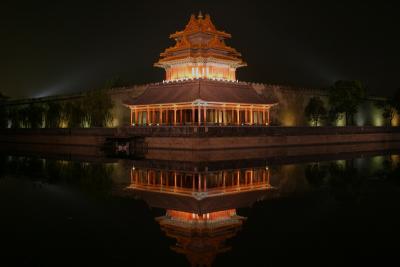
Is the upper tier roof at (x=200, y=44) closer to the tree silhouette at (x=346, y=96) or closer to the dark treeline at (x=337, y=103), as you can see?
the dark treeline at (x=337, y=103)

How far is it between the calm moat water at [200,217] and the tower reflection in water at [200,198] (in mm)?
30

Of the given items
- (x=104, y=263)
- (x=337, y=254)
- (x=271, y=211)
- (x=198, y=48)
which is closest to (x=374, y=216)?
(x=271, y=211)

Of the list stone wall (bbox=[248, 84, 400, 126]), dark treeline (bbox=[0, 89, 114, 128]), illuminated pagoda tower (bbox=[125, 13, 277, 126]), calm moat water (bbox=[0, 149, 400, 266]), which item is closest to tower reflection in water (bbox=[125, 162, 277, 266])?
calm moat water (bbox=[0, 149, 400, 266])

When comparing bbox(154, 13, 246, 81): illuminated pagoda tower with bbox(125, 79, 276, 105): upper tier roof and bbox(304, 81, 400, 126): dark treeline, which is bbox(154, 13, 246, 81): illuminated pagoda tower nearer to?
bbox(125, 79, 276, 105): upper tier roof

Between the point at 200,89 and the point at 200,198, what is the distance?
23.1 metres

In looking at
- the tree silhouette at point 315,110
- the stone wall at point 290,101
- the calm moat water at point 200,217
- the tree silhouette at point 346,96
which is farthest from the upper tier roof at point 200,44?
the calm moat water at point 200,217

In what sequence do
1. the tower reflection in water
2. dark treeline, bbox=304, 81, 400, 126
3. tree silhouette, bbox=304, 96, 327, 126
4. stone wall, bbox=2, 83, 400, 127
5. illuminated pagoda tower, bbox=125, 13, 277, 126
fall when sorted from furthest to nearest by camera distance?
dark treeline, bbox=304, 81, 400, 126, tree silhouette, bbox=304, 96, 327, 126, stone wall, bbox=2, 83, 400, 127, illuminated pagoda tower, bbox=125, 13, 277, 126, the tower reflection in water

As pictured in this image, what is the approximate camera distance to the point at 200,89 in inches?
1457

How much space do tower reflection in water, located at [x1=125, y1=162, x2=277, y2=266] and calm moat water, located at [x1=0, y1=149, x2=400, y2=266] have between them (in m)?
0.03

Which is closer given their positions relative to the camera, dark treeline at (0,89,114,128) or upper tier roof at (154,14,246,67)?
upper tier roof at (154,14,246,67)

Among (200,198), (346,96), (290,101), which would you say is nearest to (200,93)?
(290,101)

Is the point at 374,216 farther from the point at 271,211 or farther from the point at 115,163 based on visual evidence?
the point at 115,163

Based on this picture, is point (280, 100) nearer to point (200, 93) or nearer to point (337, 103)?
point (337, 103)

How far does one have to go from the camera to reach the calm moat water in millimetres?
8414
